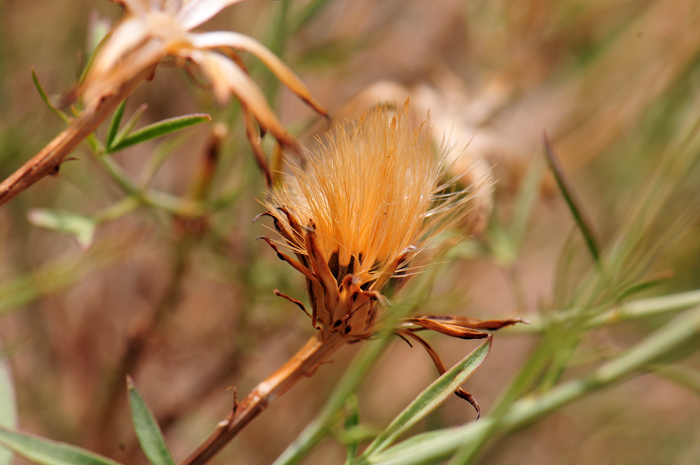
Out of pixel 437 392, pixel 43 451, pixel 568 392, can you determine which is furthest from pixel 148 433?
pixel 568 392

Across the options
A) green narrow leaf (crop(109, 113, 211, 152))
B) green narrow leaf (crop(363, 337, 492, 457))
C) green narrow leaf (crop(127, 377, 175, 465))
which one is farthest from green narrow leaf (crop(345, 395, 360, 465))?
green narrow leaf (crop(109, 113, 211, 152))

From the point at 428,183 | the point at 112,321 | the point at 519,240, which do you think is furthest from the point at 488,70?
the point at 112,321

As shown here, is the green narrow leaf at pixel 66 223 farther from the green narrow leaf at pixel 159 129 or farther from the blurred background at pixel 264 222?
the green narrow leaf at pixel 159 129

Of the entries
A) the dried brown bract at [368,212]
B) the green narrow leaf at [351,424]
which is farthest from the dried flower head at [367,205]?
the green narrow leaf at [351,424]

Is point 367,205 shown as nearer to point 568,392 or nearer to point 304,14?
point 568,392

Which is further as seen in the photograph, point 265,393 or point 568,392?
point 568,392

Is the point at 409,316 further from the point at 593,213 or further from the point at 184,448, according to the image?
the point at 593,213

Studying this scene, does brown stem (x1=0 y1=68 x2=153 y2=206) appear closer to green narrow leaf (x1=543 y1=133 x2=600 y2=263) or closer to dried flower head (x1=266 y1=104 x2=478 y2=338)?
dried flower head (x1=266 y1=104 x2=478 y2=338)

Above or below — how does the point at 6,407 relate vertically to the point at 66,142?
below
